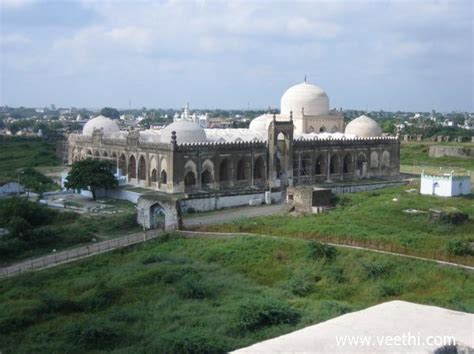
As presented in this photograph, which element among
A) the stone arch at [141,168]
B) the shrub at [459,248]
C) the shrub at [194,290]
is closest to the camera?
the shrub at [194,290]

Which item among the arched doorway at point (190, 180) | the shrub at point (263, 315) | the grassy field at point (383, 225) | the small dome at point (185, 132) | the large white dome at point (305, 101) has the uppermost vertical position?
the large white dome at point (305, 101)

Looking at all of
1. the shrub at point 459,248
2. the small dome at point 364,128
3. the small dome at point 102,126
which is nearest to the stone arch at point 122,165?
the small dome at point 102,126

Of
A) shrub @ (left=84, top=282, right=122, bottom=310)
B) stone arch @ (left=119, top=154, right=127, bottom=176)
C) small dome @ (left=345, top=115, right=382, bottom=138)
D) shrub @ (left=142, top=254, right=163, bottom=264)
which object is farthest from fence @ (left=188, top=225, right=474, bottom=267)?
small dome @ (left=345, top=115, right=382, bottom=138)

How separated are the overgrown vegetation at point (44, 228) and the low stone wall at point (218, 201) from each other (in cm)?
360

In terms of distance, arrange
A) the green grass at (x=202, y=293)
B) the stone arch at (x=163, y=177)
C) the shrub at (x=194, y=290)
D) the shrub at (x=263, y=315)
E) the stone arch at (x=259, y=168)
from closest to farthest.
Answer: the green grass at (x=202, y=293) < the shrub at (x=263, y=315) < the shrub at (x=194, y=290) < the stone arch at (x=163, y=177) < the stone arch at (x=259, y=168)

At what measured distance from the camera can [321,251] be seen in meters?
24.9

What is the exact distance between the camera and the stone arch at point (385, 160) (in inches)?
2003

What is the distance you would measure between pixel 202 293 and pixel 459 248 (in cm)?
1099

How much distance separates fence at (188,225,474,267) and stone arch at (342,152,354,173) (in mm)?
20444

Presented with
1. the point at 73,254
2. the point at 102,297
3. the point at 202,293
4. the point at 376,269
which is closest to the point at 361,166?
the point at 376,269

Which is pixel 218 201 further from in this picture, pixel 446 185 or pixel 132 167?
pixel 446 185

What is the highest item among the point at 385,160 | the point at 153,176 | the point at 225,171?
the point at 385,160

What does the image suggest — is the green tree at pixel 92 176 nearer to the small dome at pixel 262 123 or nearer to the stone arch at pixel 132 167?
the stone arch at pixel 132 167

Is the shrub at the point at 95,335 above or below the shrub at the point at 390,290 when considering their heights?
below
